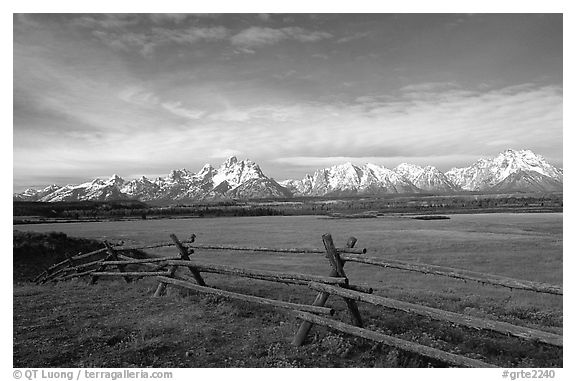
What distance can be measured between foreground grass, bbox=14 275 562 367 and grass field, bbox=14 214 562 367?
0.06 feet

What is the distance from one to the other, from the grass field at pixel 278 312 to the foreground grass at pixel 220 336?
19 mm

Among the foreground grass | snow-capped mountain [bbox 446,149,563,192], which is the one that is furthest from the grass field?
snow-capped mountain [bbox 446,149,563,192]

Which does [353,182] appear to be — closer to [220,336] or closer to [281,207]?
[281,207]

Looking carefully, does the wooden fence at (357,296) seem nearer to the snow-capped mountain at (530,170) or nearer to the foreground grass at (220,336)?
the foreground grass at (220,336)

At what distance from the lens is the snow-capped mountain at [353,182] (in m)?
23.6

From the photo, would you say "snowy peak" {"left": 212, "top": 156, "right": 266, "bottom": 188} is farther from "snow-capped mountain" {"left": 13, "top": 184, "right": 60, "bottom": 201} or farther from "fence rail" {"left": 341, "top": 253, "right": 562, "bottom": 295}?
"fence rail" {"left": 341, "top": 253, "right": 562, "bottom": 295}

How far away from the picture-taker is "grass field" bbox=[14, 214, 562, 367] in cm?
529

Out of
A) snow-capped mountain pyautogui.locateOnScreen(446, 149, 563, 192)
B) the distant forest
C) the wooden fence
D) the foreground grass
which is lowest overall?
the foreground grass

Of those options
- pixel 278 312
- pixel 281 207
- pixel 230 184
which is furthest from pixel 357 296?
pixel 281 207

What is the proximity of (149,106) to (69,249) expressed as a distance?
8771 mm

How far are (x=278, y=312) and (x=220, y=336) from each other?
133 centimetres

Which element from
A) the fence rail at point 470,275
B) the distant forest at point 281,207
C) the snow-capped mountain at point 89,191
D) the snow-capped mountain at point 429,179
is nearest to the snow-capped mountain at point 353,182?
the snow-capped mountain at point 429,179
